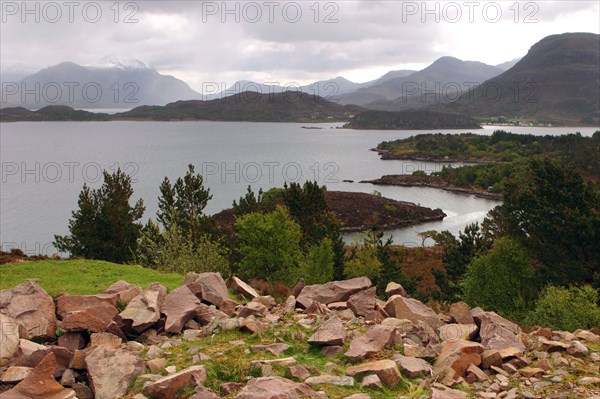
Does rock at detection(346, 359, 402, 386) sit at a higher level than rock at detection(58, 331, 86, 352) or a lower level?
higher

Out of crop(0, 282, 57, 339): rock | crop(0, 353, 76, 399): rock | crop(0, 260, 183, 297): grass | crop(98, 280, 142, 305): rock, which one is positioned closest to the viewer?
crop(0, 353, 76, 399): rock

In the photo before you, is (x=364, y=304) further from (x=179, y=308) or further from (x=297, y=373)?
(x=297, y=373)

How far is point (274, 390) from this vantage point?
9.58 meters

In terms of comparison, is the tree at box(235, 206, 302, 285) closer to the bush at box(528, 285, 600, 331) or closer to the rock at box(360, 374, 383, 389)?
the bush at box(528, 285, 600, 331)

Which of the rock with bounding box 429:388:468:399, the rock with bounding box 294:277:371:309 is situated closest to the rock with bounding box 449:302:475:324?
the rock with bounding box 294:277:371:309

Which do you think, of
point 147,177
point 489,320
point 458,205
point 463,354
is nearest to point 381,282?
point 489,320

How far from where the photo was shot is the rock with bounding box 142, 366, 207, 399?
1005cm

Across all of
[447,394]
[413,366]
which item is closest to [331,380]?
[413,366]

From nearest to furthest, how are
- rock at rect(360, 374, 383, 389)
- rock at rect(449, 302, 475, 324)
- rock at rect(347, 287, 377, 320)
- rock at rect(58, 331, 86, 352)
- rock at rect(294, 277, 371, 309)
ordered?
rock at rect(360, 374, 383, 389), rock at rect(58, 331, 86, 352), rock at rect(449, 302, 475, 324), rock at rect(347, 287, 377, 320), rock at rect(294, 277, 371, 309)

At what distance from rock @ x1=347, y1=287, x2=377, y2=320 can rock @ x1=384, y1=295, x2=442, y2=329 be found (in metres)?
0.57

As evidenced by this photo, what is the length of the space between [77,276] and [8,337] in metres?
11.8

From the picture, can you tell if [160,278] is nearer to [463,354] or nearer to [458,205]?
[463,354]

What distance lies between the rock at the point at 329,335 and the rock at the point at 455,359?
249cm

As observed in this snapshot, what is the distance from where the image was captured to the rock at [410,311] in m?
15.5
